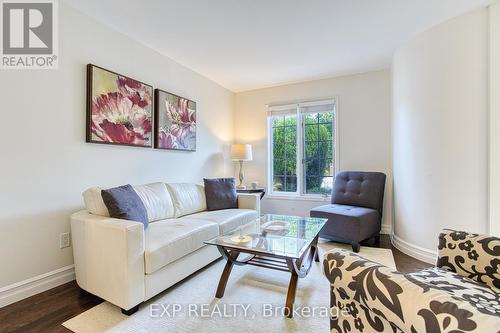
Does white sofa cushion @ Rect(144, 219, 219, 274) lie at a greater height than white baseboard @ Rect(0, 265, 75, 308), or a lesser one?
greater

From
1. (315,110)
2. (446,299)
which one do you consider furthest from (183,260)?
(315,110)

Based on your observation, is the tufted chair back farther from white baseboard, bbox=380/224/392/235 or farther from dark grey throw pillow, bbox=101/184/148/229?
dark grey throw pillow, bbox=101/184/148/229

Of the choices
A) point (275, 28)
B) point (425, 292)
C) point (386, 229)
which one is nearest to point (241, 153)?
point (275, 28)

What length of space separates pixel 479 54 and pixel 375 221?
2.02m

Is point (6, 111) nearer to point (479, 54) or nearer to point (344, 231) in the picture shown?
point (344, 231)

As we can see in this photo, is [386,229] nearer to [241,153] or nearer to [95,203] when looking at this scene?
[241,153]

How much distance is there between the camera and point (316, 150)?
14.0ft

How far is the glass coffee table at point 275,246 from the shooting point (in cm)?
176

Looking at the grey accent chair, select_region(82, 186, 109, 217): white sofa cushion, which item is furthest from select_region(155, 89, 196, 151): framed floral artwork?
the grey accent chair

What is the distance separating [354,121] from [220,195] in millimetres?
2419

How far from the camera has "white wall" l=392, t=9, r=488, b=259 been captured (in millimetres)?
2324

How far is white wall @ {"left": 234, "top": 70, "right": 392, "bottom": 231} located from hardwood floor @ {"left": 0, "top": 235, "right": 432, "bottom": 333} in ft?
10.4

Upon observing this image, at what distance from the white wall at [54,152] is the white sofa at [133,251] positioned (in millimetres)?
291

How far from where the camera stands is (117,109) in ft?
8.50
